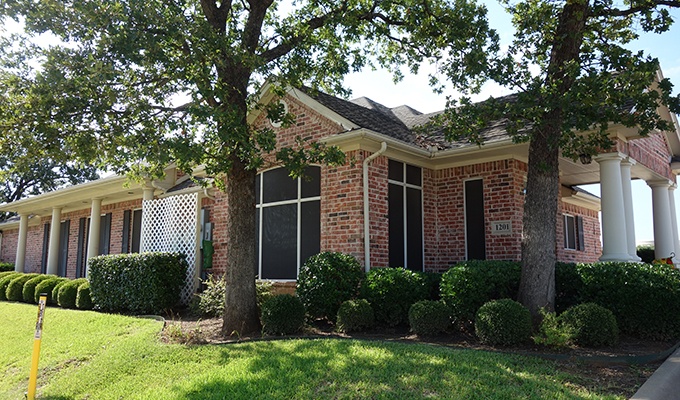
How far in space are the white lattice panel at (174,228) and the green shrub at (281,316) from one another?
427 centimetres

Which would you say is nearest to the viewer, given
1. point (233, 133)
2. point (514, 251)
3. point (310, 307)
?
point (233, 133)

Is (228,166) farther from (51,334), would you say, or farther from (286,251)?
(51,334)

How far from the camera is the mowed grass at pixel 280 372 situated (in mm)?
5016

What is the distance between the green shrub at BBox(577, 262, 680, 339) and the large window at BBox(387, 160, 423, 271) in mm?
3673

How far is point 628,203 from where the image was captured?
10.3 meters

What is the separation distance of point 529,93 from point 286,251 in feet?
19.4

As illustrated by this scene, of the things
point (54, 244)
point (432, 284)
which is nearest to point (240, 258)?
point (432, 284)

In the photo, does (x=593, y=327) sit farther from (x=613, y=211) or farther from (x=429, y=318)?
(x=613, y=211)

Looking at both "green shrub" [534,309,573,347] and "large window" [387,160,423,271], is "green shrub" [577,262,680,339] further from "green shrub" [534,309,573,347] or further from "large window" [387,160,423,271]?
"large window" [387,160,423,271]

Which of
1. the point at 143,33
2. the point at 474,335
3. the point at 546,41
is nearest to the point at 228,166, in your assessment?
the point at 143,33

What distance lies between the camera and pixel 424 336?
783 centimetres

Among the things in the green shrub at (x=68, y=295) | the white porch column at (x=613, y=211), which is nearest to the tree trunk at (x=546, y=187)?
the white porch column at (x=613, y=211)

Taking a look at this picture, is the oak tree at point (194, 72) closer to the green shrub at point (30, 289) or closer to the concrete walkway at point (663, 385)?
the concrete walkway at point (663, 385)

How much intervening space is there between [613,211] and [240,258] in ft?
23.0
